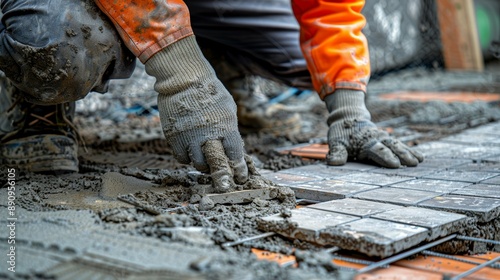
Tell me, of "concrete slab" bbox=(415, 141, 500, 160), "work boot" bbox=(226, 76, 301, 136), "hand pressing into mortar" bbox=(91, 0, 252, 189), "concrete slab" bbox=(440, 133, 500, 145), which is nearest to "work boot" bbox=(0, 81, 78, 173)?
"hand pressing into mortar" bbox=(91, 0, 252, 189)

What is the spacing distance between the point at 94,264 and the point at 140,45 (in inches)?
36.4

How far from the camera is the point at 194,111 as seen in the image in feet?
6.96

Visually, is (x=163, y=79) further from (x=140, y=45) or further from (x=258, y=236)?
(x=258, y=236)

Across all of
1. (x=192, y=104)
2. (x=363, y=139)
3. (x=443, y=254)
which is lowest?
(x=443, y=254)

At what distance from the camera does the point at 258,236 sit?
1.83 meters

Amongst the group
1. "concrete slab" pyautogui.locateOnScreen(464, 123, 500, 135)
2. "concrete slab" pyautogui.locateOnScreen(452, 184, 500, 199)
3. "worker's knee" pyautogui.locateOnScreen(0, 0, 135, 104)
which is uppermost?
"worker's knee" pyautogui.locateOnScreen(0, 0, 135, 104)

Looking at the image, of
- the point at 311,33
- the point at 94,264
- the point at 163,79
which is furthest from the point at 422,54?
the point at 94,264

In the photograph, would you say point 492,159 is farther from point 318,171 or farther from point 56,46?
point 56,46

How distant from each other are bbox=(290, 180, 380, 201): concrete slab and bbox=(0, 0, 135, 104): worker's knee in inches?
32.2

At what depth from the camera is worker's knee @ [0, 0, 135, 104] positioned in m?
2.20

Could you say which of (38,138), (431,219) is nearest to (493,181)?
(431,219)

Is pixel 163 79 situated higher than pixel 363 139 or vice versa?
pixel 163 79

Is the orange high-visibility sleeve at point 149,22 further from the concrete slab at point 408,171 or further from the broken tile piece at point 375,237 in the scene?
the concrete slab at point 408,171

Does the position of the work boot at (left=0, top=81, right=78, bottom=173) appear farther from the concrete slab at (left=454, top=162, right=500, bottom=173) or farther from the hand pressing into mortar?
the concrete slab at (left=454, top=162, right=500, bottom=173)
